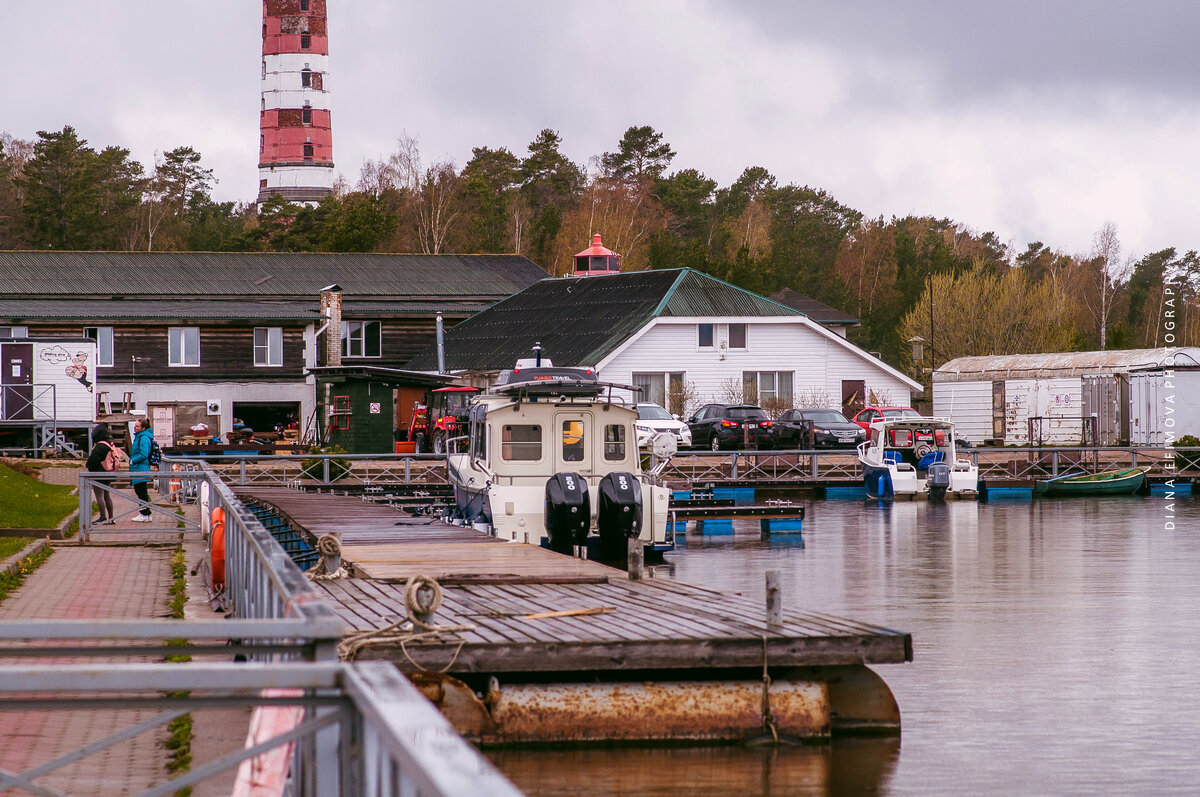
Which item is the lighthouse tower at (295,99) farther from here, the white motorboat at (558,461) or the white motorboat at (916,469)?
the white motorboat at (558,461)

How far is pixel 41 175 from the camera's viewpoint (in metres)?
87.4

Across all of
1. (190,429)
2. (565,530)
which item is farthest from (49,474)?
(565,530)

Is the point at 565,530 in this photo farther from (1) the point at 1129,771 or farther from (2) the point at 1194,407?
(2) the point at 1194,407

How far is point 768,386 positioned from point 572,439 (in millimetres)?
33616

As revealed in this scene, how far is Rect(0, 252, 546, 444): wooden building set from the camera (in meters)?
55.1

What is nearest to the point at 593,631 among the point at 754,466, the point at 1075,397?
the point at 754,466

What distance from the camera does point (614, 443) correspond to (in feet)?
74.6

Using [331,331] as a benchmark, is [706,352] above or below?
below

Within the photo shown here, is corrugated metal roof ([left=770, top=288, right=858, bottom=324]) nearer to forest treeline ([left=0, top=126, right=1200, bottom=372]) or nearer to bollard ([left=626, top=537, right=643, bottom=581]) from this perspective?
forest treeline ([left=0, top=126, right=1200, bottom=372])

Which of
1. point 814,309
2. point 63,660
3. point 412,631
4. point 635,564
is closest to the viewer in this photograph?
point 412,631

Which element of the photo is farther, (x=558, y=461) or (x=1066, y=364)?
(x=1066, y=364)

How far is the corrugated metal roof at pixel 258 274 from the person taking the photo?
60969mm

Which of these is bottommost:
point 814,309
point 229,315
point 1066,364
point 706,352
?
point 1066,364

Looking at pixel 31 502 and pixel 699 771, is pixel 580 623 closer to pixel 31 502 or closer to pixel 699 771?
pixel 699 771
